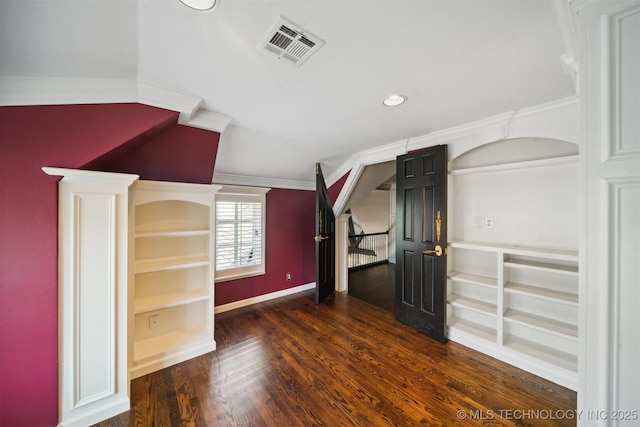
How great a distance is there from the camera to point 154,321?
2.45 metres

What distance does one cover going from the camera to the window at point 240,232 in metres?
3.40

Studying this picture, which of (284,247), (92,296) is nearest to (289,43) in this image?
(92,296)

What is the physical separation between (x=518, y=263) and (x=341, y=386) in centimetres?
205

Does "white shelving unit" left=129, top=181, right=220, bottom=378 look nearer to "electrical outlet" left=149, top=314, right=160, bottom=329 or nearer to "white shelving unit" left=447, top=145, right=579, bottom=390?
"electrical outlet" left=149, top=314, right=160, bottom=329

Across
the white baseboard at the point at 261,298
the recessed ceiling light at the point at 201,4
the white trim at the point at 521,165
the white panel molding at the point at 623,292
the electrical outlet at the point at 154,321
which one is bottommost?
the white baseboard at the point at 261,298

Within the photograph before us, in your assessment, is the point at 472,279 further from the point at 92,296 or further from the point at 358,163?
the point at 92,296

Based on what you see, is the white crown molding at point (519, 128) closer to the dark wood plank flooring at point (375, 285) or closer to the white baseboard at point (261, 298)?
the dark wood plank flooring at point (375, 285)

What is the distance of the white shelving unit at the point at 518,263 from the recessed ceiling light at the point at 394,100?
122 centimetres

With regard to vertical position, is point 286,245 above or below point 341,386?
above

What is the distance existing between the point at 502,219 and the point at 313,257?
2953mm

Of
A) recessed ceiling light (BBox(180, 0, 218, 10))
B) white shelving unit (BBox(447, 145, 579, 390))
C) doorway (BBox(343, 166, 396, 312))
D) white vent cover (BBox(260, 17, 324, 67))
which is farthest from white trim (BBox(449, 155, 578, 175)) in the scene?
recessed ceiling light (BBox(180, 0, 218, 10))

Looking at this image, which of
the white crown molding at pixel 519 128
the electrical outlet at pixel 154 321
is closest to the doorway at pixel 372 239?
the white crown molding at pixel 519 128

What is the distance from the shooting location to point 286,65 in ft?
4.70

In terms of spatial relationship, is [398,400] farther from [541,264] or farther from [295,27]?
[295,27]
